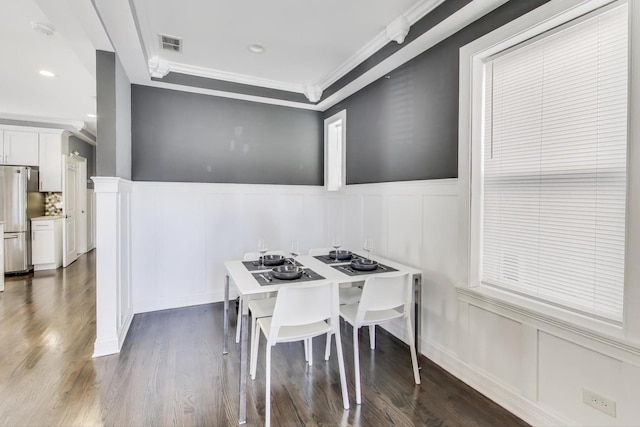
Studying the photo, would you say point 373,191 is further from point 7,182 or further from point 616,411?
point 7,182

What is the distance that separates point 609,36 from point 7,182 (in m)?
7.53

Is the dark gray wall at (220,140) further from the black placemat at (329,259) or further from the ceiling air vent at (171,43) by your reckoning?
the black placemat at (329,259)

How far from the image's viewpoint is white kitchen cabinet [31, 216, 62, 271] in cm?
549

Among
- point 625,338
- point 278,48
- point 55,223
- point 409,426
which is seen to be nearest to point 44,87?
point 55,223

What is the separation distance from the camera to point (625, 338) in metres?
1.51

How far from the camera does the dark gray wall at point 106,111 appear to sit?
271cm

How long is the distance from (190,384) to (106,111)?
2.35m

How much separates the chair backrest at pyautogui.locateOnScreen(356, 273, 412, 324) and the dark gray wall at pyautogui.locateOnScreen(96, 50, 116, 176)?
2.36 m

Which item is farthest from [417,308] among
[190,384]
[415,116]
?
[190,384]

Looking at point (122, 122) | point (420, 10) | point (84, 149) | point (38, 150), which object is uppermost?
point (420, 10)

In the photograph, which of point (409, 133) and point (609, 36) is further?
point (409, 133)

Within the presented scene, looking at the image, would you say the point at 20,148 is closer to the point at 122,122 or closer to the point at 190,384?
the point at 122,122

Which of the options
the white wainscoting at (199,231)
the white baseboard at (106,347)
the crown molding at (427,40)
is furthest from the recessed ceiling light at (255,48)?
the white baseboard at (106,347)

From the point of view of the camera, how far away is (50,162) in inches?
234
